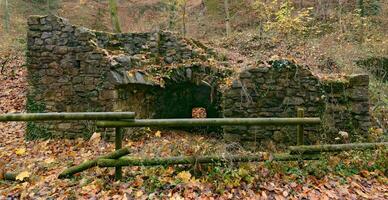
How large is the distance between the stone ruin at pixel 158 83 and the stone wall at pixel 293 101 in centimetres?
2

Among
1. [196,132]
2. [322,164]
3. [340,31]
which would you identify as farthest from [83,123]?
[340,31]

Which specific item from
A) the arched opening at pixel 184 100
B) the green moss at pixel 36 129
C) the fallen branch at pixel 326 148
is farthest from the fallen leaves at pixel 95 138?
the fallen branch at pixel 326 148

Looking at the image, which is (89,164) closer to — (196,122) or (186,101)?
(196,122)

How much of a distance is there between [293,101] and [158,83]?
3596 mm

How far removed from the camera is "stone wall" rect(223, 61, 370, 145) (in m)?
7.10

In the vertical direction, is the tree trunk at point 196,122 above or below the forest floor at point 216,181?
above

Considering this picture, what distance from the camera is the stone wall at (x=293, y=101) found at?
23.3ft

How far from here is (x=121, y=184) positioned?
465cm

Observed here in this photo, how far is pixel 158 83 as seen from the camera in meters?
8.93

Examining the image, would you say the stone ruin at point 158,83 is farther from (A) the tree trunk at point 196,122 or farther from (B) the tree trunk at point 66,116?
(B) the tree trunk at point 66,116

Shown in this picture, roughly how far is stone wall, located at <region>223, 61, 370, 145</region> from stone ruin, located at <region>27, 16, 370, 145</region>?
0.06ft

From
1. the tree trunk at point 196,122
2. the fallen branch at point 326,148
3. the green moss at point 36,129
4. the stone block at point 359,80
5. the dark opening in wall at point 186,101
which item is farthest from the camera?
the dark opening in wall at point 186,101

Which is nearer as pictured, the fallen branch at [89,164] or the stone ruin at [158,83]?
the fallen branch at [89,164]

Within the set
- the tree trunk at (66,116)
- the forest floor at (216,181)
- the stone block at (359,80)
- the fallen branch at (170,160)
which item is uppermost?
the stone block at (359,80)
